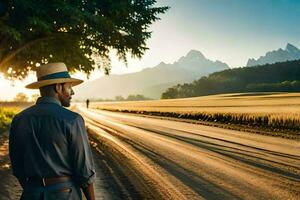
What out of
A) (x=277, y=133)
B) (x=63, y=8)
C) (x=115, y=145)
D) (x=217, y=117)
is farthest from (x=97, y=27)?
(x=217, y=117)

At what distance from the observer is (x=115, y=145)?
1656 centimetres

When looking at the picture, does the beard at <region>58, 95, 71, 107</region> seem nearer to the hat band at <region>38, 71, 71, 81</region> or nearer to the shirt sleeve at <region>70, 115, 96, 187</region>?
the hat band at <region>38, 71, 71, 81</region>

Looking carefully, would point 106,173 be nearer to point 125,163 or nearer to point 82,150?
point 125,163

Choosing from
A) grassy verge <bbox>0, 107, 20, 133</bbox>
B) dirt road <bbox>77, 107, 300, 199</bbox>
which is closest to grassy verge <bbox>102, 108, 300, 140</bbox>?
dirt road <bbox>77, 107, 300, 199</bbox>

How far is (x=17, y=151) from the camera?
3.71m

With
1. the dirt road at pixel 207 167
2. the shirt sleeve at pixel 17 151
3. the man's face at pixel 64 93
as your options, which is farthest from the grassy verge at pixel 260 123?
the shirt sleeve at pixel 17 151

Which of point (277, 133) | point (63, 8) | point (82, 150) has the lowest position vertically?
point (277, 133)

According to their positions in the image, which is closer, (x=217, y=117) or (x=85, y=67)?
(x=85, y=67)

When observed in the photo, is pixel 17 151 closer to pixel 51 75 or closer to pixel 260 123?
pixel 51 75

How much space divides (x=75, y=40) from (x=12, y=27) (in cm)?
658

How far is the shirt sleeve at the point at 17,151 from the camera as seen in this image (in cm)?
362

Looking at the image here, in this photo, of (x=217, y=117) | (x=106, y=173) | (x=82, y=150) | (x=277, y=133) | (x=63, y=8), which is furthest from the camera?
(x=217, y=117)

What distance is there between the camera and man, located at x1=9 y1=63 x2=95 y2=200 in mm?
3424

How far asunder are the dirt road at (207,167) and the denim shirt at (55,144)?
481cm
